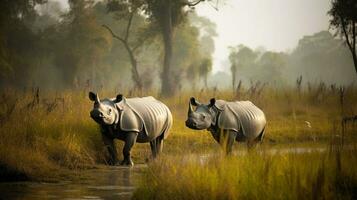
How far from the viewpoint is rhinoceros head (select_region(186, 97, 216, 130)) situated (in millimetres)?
9211

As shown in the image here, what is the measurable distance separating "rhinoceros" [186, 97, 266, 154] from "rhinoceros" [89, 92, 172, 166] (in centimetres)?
114

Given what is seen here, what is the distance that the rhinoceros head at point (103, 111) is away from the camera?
9273 mm

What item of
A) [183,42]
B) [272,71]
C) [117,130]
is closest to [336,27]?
[117,130]

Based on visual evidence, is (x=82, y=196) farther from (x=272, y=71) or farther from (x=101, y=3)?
(x=272, y=71)

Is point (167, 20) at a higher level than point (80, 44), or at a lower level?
lower

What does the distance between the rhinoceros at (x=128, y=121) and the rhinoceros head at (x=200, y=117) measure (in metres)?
1.20

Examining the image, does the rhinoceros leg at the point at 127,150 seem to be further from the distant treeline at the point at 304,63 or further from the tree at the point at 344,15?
the distant treeline at the point at 304,63

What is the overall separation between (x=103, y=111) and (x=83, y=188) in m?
2.31

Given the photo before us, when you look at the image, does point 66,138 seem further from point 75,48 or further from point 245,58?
point 245,58

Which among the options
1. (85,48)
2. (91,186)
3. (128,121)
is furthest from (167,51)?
(91,186)

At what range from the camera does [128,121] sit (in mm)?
10062

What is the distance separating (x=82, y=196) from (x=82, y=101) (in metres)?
6.52

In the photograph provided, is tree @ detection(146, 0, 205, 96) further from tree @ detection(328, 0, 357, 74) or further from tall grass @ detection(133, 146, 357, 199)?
tall grass @ detection(133, 146, 357, 199)

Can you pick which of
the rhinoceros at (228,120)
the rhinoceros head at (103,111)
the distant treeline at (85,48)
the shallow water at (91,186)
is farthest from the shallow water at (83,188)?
the distant treeline at (85,48)
